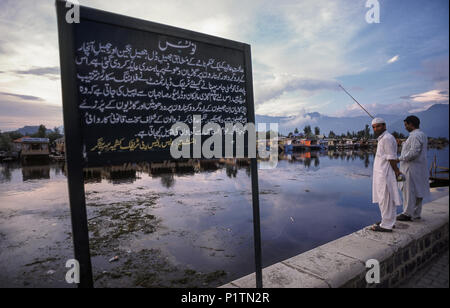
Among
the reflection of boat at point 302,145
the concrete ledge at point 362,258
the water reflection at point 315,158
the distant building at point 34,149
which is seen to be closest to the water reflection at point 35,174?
the distant building at point 34,149

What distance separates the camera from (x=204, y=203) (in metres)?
10.2

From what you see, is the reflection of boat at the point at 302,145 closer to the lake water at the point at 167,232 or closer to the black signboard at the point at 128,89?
the lake water at the point at 167,232

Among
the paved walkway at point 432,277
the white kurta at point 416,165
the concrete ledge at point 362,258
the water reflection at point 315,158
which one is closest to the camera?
the concrete ledge at point 362,258

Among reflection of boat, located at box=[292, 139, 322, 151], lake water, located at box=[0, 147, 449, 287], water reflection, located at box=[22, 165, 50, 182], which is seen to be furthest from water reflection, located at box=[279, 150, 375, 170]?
water reflection, located at box=[22, 165, 50, 182]

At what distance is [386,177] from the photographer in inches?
169

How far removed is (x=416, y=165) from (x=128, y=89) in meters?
5.42

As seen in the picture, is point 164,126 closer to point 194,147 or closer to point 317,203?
point 194,147

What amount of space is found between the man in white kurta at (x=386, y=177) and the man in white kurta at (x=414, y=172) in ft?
2.07

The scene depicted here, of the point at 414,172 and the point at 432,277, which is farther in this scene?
the point at 414,172

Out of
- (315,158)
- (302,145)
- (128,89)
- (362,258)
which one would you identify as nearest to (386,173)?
(362,258)

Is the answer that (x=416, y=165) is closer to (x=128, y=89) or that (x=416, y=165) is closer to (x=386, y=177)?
(x=386, y=177)

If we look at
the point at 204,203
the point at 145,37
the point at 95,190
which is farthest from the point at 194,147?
the point at 95,190

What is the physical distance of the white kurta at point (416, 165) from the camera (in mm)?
4625

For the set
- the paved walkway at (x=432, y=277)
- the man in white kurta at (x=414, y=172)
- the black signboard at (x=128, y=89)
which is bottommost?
the paved walkway at (x=432, y=277)
